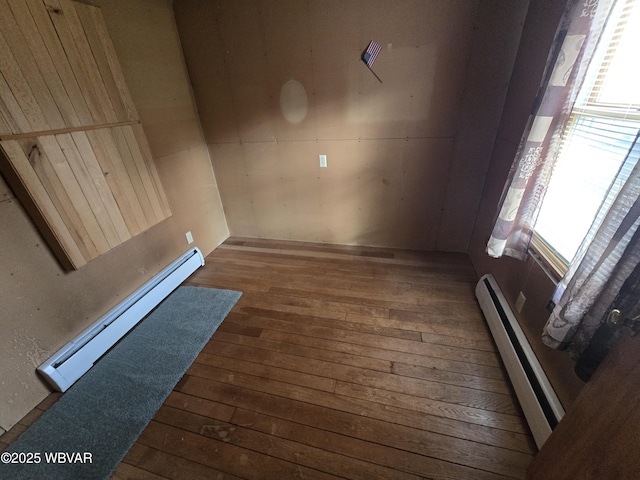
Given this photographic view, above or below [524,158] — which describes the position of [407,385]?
below

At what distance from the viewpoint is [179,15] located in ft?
7.69

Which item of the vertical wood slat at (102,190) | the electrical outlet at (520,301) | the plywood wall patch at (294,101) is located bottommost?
the electrical outlet at (520,301)

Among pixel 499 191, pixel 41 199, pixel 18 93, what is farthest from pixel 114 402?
pixel 499 191

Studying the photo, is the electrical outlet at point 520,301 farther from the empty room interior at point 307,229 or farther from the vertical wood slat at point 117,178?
the vertical wood slat at point 117,178

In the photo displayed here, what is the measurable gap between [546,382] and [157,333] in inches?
96.0

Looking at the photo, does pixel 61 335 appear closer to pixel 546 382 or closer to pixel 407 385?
pixel 407 385

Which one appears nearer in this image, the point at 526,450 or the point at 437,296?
the point at 526,450

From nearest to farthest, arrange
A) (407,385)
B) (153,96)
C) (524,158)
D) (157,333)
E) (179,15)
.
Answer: (524,158), (407,385), (157,333), (153,96), (179,15)

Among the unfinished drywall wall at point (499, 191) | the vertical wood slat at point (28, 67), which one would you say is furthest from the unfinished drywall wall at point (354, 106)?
Answer: the vertical wood slat at point (28, 67)

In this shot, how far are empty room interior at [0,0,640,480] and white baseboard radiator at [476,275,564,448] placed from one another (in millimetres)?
19

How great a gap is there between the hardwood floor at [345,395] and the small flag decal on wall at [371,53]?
Result: 6.24 feet

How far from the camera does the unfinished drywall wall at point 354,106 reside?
2045 millimetres

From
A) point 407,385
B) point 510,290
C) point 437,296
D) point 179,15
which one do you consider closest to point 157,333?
point 407,385

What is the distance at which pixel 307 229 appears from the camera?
3096mm
